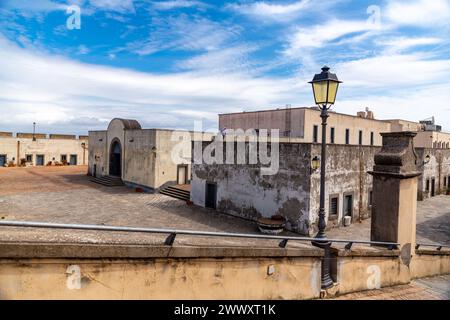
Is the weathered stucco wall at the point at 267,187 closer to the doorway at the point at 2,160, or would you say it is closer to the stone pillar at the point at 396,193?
the stone pillar at the point at 396,193

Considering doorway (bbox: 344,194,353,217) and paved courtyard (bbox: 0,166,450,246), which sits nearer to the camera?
paved courtyard (bbox: 0,166,450,246)

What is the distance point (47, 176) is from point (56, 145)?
1282 centimetres

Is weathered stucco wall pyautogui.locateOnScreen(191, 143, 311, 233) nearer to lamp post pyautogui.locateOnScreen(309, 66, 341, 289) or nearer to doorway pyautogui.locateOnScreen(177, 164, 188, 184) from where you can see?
doorway pyautogui.locateOnScreen(177, 164, 188, 184)

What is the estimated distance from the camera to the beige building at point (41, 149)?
36.7m

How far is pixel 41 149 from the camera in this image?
39438mm

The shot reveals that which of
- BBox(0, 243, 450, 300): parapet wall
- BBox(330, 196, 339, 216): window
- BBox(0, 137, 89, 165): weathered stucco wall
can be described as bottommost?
BBox(330, 196, 339, 216): window

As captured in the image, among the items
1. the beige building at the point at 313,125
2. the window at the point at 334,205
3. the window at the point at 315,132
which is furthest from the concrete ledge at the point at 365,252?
the window at the point at 315,132

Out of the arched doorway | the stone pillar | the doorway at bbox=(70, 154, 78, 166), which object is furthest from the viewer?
the doorway at bbox=(70, 154, 78, 166)

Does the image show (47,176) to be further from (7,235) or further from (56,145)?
(7,235)

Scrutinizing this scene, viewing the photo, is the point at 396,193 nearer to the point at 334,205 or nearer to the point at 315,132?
the point at 334,205

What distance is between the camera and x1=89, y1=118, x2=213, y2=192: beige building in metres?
23.5

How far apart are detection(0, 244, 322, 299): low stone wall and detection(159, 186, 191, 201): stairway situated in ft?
52.1

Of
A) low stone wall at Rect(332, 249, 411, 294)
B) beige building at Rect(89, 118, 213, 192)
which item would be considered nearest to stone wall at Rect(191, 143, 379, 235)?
beige building at Rect(89, 118, 213, 192)
